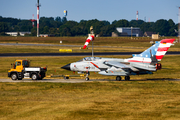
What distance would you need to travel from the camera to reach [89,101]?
24.4 m

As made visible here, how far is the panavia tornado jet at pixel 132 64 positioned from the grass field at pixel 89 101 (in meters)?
2.81

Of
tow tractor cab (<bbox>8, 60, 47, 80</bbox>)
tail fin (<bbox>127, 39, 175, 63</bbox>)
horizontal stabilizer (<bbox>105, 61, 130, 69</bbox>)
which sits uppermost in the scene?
tail fin (<bbox>127, 39, 175, 63</bbox>)

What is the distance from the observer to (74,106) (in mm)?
22438

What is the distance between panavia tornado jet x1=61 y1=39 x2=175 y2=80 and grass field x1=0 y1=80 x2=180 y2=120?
281 cm

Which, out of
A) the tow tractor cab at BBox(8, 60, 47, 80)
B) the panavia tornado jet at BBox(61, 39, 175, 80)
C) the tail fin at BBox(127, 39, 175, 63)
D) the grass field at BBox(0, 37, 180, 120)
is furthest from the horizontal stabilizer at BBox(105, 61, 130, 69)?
the tow tractor cab at BBox(8, 60, 47, 80)

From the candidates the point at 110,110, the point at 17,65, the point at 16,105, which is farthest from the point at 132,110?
the point at 17,65

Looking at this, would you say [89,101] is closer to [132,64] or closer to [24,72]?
[132,64]

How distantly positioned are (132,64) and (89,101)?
1377cm

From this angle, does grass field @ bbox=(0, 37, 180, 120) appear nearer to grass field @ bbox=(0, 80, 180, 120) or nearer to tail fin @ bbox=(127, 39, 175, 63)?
grass field @ bbox=(0, 80, 180, 120)

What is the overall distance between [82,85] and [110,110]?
1180cm

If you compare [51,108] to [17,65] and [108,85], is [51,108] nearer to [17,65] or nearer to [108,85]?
[108,85]

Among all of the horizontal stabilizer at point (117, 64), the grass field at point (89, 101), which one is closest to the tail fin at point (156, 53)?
the horizontal stabilizer at point (117, 64)

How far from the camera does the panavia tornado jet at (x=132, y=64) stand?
35.8 metres

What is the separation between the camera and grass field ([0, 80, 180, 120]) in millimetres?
19906
